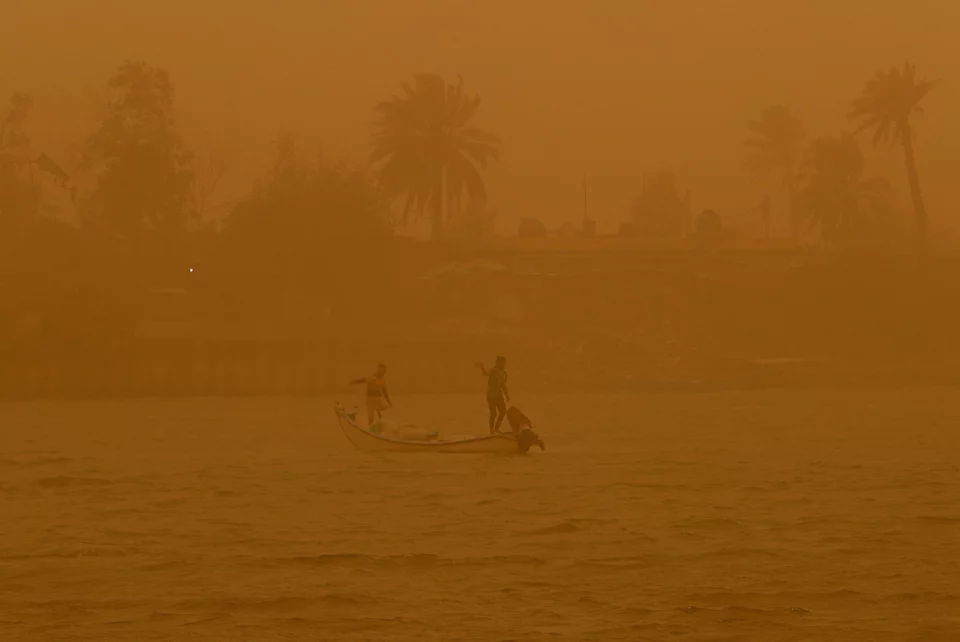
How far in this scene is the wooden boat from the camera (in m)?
32.1

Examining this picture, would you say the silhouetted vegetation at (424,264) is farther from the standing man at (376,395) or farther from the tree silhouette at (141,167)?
the standing man at (376,395)

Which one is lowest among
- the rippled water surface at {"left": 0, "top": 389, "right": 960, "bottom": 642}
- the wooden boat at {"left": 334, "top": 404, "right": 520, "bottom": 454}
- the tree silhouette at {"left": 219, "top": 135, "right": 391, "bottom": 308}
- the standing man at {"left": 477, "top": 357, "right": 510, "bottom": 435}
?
the rippled water surface at {"left": 0, "top": 389, "right": 960, "bottom": 642}

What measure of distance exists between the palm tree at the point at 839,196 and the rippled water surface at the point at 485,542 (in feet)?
213

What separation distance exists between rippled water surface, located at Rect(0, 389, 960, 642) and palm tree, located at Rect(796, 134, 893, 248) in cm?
6494

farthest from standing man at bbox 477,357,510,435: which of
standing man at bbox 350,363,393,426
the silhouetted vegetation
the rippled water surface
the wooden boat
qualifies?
the silhouetted vegetation

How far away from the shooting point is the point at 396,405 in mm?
65312

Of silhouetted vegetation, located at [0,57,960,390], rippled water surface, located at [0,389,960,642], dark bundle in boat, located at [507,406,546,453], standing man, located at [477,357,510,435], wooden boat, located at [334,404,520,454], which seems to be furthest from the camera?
silhouetted vegetation, located at [0,57,960,390]

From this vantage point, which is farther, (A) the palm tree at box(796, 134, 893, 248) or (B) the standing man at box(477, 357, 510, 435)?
(A) the palm tree at box(796, 134, 893, 248)

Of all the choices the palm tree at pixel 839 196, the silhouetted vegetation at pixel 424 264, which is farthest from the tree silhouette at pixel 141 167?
the palm tree at pixel 839 196

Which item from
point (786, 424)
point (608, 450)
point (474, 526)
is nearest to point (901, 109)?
point (786, 424)

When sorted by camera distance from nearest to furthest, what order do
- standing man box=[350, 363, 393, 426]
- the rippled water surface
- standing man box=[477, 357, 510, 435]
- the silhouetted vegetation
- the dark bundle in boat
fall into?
1. the rippled water surface
2. the dark bundle in boat
3. standing man box=[477, 357, 510, 435]
4. standing man box=[350, 363, 393, 426]
5. the silhouetted vegetation

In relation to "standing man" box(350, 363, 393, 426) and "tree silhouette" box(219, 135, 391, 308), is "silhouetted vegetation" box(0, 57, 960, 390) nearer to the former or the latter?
"tree silhouette" box(219, 135, 391, 308)

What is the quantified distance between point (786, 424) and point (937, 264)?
54188 mm

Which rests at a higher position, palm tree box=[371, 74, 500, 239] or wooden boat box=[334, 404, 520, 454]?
palm tree box=[371, 74, 500, 239]
